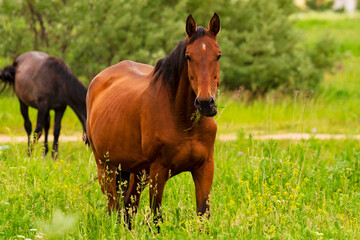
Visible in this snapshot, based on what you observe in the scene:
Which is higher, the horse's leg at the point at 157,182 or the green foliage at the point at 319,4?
the horse's leg at the point at 157,182

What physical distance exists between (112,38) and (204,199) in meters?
10.9

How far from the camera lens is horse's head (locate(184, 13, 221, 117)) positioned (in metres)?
3.93

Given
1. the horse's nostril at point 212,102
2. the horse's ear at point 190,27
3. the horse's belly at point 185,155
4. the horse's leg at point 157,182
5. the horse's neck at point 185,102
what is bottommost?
the horse's leg at point 157,182

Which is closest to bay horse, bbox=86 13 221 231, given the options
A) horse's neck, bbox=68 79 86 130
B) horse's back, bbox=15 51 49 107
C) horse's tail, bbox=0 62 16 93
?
horse's neck, bbox=68 79 86 130

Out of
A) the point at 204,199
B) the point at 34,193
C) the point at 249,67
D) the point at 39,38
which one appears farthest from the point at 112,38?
the point at 204,199

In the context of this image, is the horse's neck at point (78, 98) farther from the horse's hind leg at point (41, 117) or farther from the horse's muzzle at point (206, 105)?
the horse's muzzle at point (206, 105)

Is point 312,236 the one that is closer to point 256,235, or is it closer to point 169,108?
point 256,235

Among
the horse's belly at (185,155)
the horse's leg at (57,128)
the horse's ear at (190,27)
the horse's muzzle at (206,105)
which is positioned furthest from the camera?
the horse's leg at (57,128)

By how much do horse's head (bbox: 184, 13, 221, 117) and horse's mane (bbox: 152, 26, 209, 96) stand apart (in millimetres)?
46

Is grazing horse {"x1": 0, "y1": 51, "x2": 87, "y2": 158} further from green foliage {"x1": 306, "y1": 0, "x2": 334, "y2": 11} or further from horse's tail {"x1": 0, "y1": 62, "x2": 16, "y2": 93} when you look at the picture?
green foliage {"x1": 306, "y1": 0, "x2": 334, "y2": 11}

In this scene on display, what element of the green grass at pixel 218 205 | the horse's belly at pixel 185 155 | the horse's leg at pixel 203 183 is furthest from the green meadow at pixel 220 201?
the horse's belly at pixel 185 155

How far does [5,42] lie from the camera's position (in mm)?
14883

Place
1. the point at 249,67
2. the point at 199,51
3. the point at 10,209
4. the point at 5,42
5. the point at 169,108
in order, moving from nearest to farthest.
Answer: the point at 199,51 < the point at 169,108 < the point at 10,209 < the point at 5,42 < the point at 249,67

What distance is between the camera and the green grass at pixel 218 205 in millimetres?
4430
